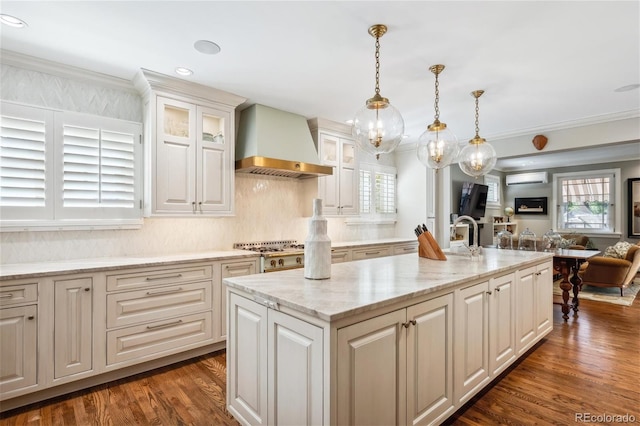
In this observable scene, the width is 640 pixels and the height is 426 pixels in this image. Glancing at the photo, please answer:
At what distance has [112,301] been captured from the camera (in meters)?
2.61

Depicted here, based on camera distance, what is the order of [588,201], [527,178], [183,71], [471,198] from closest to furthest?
[183,71] → [471,198] → [588,201] → [527,178]

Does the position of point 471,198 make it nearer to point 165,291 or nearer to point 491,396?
point 491,396

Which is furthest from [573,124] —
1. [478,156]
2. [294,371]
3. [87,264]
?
[87,264]

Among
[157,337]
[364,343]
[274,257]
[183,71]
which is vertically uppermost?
[183,71]

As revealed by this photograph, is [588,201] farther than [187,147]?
Yes

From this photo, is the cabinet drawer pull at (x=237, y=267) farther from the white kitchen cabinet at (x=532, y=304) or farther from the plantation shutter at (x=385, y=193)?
the plantation shutter at (x=385, y=193)

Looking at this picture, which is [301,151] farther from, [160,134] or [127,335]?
[127,335]

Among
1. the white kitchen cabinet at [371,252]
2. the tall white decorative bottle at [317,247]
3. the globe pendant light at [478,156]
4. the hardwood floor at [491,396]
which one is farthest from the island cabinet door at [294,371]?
the white kitchen cabinet at [371,252]

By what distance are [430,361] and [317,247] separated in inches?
34.3

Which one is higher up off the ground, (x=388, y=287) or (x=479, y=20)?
(x=479, y=20)

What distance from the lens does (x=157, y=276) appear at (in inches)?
111

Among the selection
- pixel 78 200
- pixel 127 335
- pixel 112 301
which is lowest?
pixel 127 335

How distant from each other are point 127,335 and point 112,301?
1.03ft

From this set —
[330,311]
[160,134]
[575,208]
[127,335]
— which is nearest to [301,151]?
[160,134]
